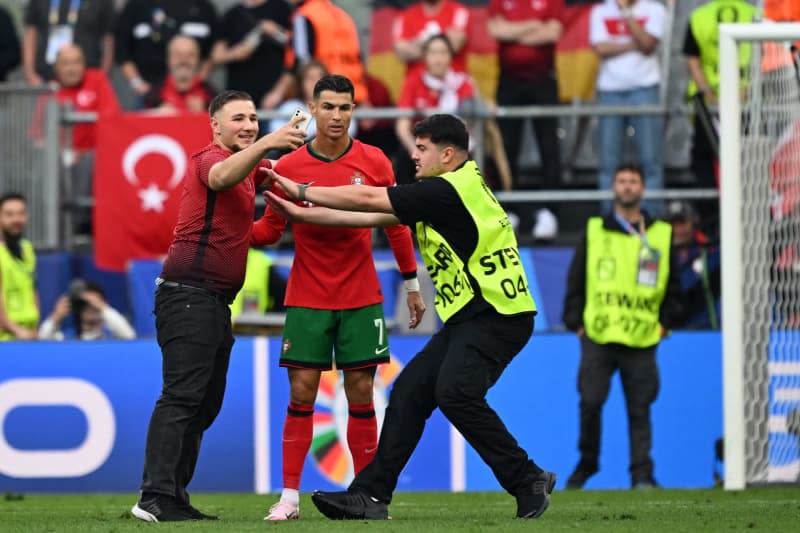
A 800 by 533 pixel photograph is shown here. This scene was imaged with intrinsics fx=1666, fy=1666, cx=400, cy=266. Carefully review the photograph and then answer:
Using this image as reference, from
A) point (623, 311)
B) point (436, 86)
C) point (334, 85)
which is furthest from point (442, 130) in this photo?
point (436, 86)

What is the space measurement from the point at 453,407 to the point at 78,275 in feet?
25.1

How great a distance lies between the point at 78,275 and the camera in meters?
15.2

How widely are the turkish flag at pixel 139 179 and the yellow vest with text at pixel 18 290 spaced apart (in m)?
0.94

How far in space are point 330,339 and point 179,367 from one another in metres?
1.09

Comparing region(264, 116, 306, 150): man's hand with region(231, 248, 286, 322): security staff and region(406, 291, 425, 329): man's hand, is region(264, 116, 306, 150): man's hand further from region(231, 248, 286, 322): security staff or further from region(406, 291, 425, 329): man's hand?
region(231, 248, 286, 322): security staff

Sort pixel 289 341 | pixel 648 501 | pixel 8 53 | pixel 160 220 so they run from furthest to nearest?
pixel 8 53 < pixel 160 220 < pixel 648 501 < pixel 289 341

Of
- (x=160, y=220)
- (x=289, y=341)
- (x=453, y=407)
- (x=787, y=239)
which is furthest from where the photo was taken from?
(x=160, y=220)

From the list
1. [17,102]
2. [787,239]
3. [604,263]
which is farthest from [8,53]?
[787,239]

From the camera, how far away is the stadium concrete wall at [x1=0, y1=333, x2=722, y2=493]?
1296 centimetres

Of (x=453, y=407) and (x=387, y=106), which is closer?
(x=453, y=407)

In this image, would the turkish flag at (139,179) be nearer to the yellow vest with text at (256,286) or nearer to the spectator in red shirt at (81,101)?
the spectator in red shirt at (81,101)

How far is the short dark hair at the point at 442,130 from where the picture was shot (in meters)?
8.49

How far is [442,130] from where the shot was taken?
27.9 feet

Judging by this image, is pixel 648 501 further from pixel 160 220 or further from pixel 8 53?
pixel 8 53
